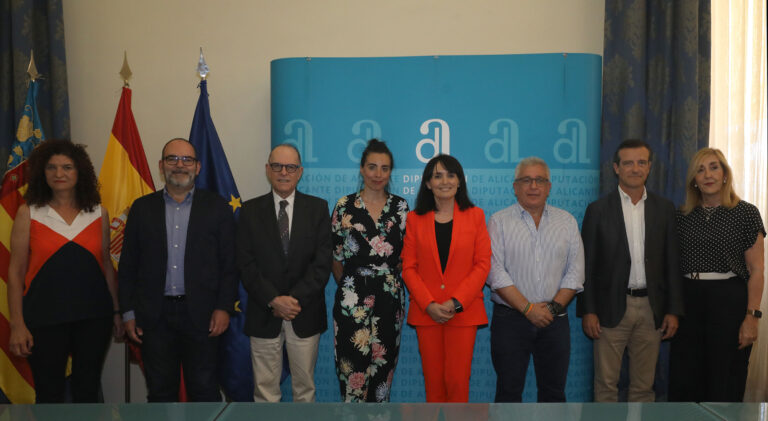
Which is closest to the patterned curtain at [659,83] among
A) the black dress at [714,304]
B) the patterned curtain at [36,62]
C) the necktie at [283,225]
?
the black dress at [714,304]

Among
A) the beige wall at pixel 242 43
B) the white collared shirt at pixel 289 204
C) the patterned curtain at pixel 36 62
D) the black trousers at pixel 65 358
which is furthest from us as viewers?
the beige wall at pixel 242 43

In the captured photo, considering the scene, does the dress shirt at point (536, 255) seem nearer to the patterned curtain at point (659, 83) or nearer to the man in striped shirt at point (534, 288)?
the man in striped shirt at point (534, 288)

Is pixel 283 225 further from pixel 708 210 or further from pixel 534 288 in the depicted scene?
pixel 708 210

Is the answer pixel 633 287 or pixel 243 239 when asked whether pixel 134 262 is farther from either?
pixel 633 287

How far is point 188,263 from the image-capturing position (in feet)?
9.24

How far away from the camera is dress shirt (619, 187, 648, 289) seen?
3064 mm

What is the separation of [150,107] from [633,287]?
143 inches

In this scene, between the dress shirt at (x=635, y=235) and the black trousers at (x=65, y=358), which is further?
the dress shirt at (x=635, y=235)

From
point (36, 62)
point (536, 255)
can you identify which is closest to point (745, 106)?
point (536, 255)

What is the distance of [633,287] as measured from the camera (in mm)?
3066

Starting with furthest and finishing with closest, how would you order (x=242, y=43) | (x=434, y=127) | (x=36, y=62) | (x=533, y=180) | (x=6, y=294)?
(x=242, y=43)
(x=36, y=62)
(x=434, y=127)
(x=6, y=294)
(x=533, y=180)

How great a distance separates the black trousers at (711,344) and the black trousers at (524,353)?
72 cm

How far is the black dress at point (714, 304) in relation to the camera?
2953 millimetres

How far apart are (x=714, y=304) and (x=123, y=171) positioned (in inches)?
144
